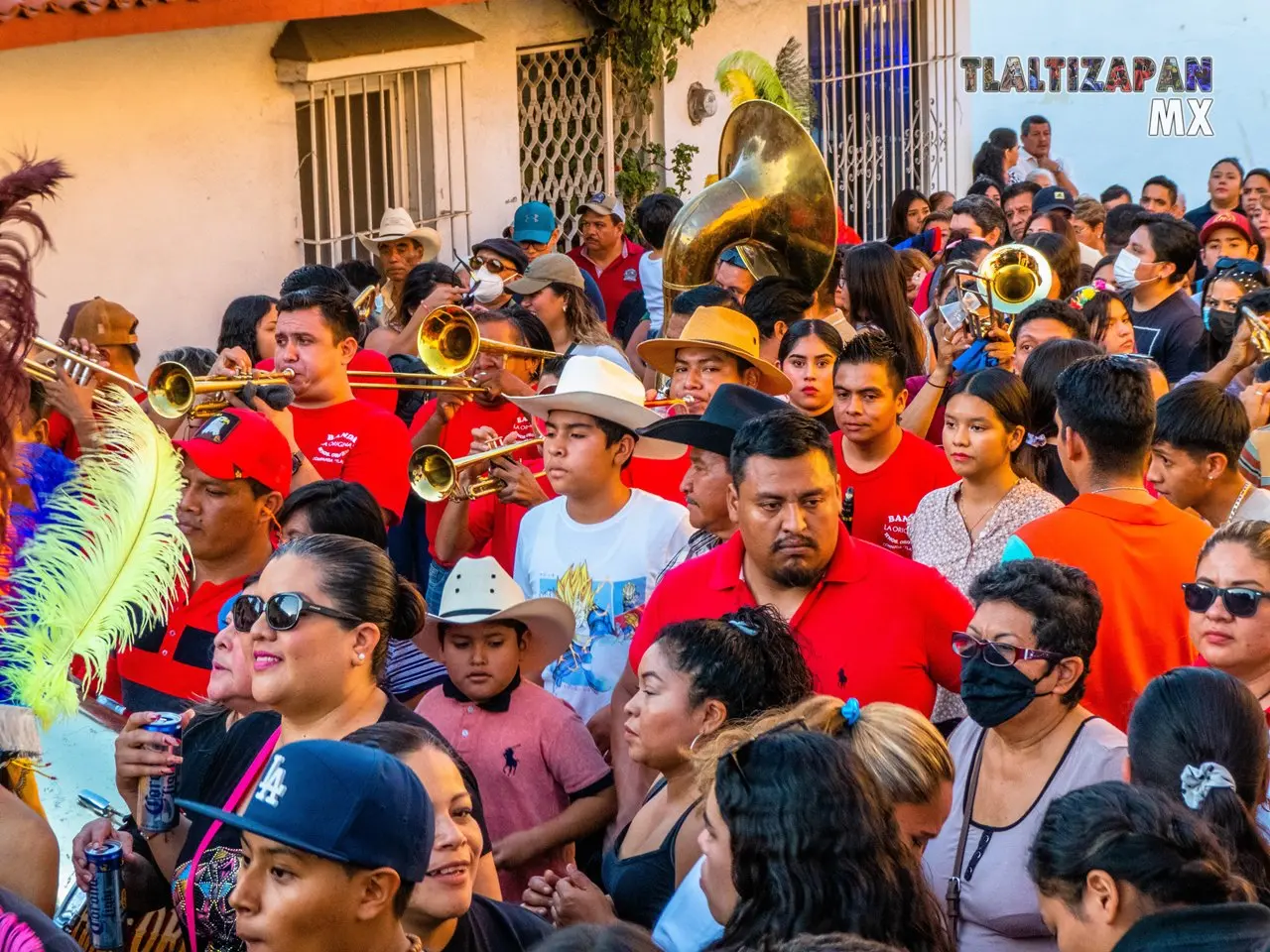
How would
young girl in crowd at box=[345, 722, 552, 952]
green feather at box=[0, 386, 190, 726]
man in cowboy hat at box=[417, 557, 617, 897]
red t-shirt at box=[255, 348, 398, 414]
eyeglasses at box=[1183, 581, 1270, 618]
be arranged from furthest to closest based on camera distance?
red t-shirt at box=[255, 348, 398, 414], man in cowboy hat at box=[417, 557, 617, 897], eyeglasses at box=[1183, 581, 1270, 618], young girl in crowd at box=[345, 722, 552, 952], green feather at box=[0, 386, 190, 726]

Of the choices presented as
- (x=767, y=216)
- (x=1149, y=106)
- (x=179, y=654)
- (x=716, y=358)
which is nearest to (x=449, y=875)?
(x=179, y=654)

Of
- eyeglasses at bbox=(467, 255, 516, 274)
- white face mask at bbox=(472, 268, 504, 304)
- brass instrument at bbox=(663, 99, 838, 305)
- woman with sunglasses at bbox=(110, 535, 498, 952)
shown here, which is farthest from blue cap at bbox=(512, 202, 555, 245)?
woman with sunglasses at bbox=(110, 535, 498, 952)

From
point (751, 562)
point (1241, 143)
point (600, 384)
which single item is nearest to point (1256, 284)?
point (600, 384)

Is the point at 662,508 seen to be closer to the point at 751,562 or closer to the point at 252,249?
the point at 751,562

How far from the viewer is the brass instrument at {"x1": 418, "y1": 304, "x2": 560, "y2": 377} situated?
7402 mm

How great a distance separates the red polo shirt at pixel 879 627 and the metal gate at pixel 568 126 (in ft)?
28.5

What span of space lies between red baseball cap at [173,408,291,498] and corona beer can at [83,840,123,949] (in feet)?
5.82

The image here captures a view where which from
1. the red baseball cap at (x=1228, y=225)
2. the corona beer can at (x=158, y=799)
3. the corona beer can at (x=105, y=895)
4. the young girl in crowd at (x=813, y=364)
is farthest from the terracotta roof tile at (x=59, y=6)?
the red baseball cap at (x=1228, y=225)

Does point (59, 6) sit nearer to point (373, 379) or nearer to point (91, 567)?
point (373, 379)

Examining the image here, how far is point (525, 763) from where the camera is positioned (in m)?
4.79

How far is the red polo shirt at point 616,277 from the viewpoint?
37.7ft

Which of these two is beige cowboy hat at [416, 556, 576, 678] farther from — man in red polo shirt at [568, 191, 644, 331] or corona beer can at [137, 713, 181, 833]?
man in red polo shirt at [568, 191, 644, 331]

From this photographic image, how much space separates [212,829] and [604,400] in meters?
2.37

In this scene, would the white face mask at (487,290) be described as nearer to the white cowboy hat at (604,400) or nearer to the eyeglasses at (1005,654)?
the white cowboy hat at (604,400)
